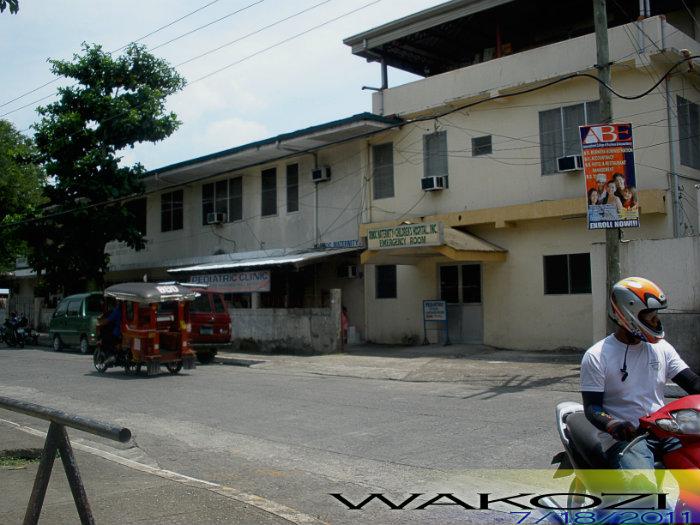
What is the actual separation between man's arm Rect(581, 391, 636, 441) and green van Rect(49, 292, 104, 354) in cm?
2077

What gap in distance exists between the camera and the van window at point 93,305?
76.5 ft

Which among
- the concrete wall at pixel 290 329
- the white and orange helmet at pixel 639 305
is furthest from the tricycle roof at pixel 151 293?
the white and orange helmet at pixel 639 305

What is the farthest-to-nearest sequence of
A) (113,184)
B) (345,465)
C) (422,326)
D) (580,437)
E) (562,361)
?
(113,184), (422,326), (562,361), (345,465), (580,437)

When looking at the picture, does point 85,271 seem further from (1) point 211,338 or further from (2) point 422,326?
(2) point 422,326

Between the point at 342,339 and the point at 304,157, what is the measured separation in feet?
25.7

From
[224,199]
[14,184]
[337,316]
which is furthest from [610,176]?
[14,184]

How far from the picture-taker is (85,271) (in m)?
29.1

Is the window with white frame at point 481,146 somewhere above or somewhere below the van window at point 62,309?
above

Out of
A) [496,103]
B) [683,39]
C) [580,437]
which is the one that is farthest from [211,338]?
[580,437]

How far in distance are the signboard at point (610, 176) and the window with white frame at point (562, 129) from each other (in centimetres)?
490

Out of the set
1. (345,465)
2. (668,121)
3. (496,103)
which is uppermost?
(496,103)

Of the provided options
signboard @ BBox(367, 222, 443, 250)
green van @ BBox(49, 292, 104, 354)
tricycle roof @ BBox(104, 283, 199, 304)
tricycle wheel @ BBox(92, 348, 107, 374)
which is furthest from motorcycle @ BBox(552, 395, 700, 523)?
green van @ BBox(49, 292, 104, 354)

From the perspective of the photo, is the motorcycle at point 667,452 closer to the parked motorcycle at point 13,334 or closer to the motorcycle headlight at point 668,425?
the motorcycle headlight at point 668,425

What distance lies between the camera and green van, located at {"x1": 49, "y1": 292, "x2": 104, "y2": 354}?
23.1m
